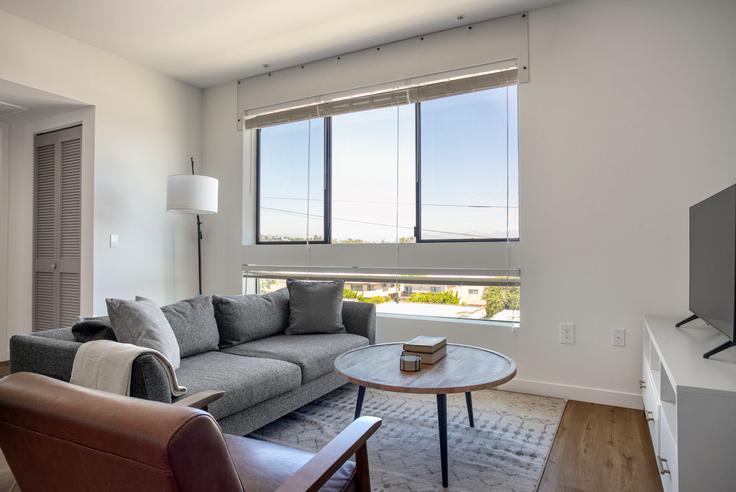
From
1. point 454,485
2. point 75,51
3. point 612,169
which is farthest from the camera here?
point 75,51

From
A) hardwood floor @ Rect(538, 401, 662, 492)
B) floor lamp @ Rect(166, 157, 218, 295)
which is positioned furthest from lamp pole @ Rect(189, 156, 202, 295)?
hardwood floor @ Rect(538, 401, 662, 492)

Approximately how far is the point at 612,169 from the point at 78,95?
3977mm

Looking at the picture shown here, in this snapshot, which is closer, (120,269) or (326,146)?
(120,269)

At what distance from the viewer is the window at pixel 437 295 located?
326 cm

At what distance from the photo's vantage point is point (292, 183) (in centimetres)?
430

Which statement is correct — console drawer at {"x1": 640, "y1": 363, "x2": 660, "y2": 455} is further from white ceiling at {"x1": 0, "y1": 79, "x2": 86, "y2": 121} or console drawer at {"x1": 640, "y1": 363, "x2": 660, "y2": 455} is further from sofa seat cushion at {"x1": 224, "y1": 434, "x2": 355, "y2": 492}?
white ceiling at {"x1": 0, "y1": 79, "x2": 86, "y2": 121}

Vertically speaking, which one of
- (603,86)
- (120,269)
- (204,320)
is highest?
(603,86)

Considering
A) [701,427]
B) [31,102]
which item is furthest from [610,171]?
[31,102]

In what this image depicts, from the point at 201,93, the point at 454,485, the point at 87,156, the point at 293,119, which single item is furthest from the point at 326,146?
the point at 454,485

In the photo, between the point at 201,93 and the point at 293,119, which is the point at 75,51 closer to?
the point at 201,93

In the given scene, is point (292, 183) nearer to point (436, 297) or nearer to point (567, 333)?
point (436, 297)

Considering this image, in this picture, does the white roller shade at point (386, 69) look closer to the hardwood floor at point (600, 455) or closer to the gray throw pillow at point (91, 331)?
the hardwood floor at point (600, 455)

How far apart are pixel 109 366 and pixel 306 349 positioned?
1158 mm

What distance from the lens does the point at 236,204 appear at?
439cm
